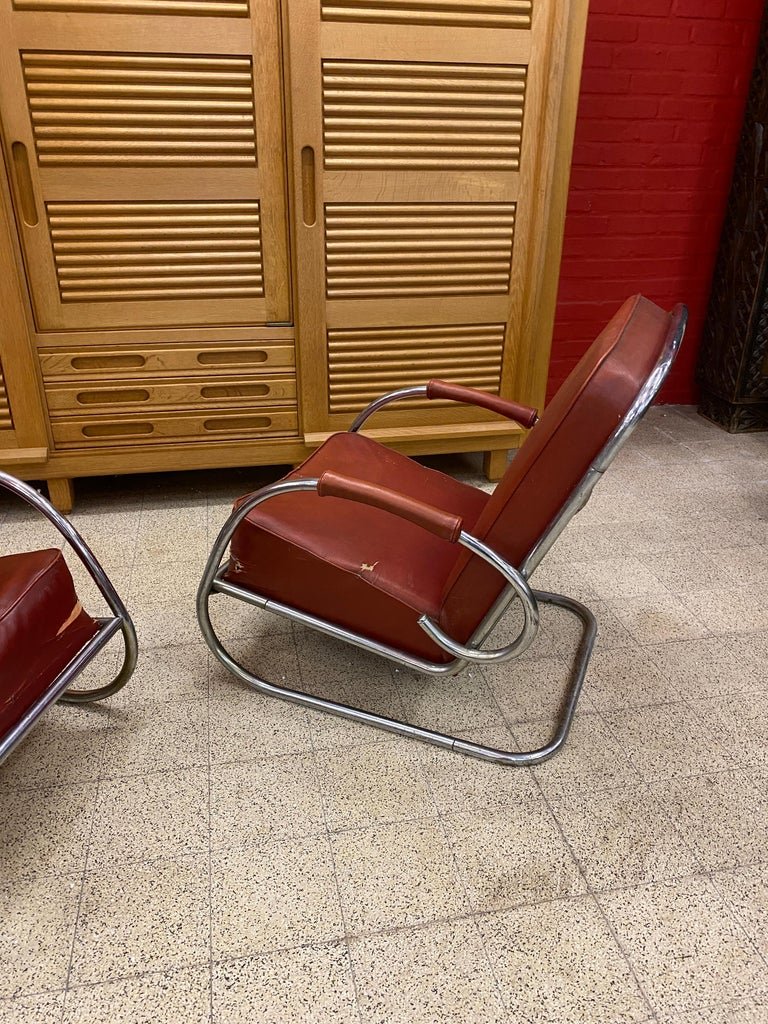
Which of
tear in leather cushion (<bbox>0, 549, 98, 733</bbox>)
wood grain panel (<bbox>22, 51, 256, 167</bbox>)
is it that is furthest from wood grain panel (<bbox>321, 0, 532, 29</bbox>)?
tear in leather cushion (<bbox>0, 549, 98, 733</bbox>)

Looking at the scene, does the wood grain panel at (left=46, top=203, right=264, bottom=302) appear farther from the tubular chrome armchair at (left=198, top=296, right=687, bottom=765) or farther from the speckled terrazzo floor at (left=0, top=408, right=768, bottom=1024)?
the speckled terrazzo floor at (left=0, top=408, right=768, bottom=1024)

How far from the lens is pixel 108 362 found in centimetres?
227

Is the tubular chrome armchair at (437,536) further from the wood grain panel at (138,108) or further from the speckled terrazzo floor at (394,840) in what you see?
the wood grain panel at (138,108)

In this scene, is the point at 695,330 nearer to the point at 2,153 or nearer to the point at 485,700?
the point at 485,700

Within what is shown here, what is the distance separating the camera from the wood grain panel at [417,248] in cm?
224

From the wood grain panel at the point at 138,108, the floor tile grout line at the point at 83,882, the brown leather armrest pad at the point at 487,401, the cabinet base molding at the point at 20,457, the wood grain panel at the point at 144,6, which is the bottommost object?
the floor tile grout line at the point at 83,882

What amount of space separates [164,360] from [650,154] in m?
2.08

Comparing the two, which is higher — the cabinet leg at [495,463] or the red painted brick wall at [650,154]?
the red painted brick wall at [650,154]

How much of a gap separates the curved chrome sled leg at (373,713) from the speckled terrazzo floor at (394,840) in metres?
0.03

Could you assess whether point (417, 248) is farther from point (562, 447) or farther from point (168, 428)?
point (562, 447)

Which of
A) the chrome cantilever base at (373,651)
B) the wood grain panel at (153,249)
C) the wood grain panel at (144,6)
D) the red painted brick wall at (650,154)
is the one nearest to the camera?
the chrome cantilever base at (373,651)

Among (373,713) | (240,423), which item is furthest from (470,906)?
(240,423)

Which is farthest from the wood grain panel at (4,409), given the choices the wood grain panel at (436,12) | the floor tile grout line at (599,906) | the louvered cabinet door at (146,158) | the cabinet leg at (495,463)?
the floor tile grout line at (599,906)

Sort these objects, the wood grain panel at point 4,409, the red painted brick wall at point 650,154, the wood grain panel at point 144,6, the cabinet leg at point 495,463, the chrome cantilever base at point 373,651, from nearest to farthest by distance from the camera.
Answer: the chrome cantilever base at point 373,651 → the wood grain panel at point 144,6 → the wood grain panel at point 4,409 → the cabinet leg at point 495,463 → the red painted brick wall at point 650,154
